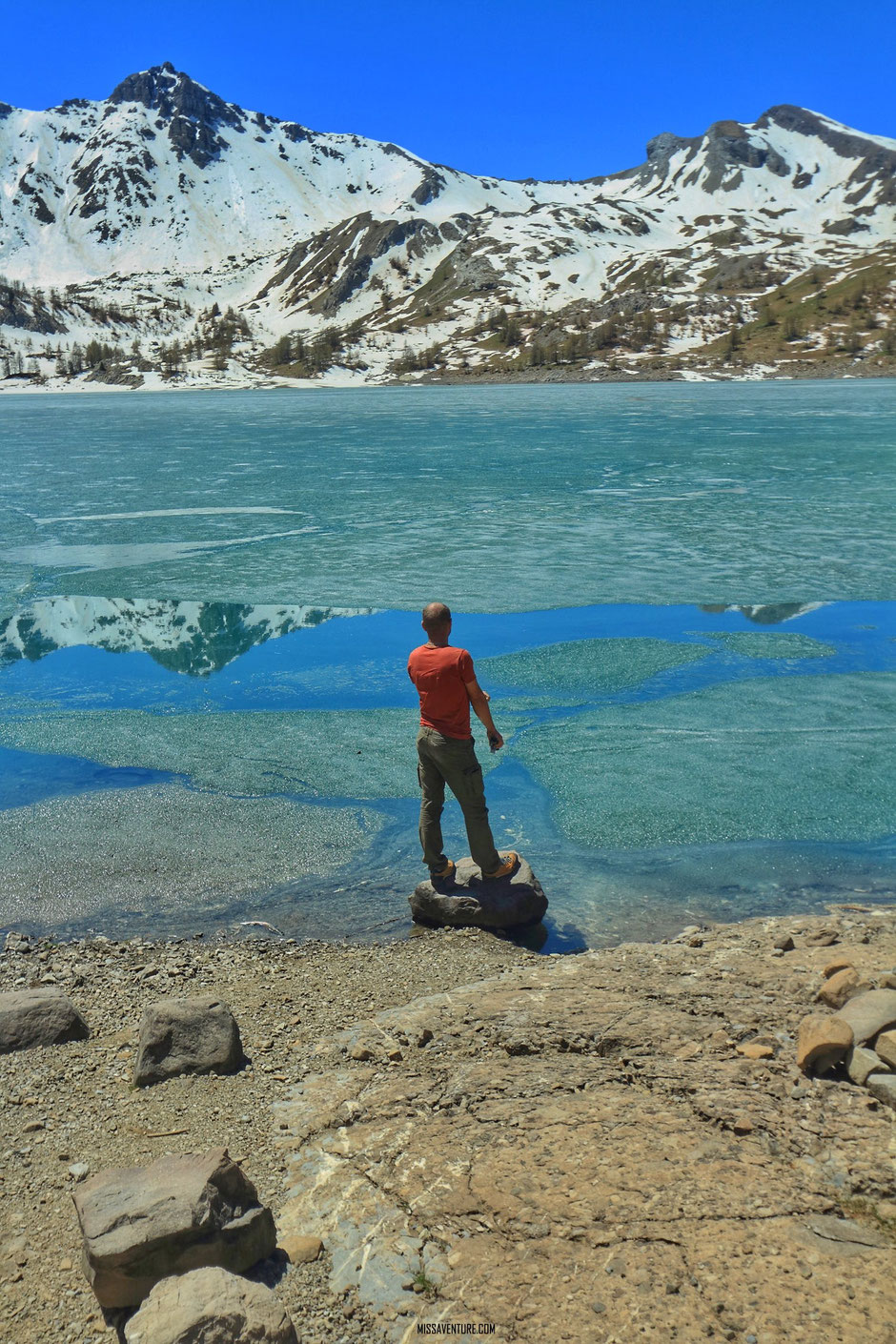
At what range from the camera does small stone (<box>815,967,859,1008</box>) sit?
5898mm

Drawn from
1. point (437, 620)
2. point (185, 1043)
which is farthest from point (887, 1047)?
point (437, 620)

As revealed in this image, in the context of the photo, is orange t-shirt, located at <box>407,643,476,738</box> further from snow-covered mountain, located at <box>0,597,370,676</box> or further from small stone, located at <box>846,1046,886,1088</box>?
snow-covered mountain, located at <box>0,597,370,676</box>

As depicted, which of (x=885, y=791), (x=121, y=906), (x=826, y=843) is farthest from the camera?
(x=885, y=791)

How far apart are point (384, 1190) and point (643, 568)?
1628cm

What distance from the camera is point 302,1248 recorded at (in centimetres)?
434

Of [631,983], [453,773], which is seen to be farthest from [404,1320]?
[453,773]

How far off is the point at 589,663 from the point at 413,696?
2625 mm

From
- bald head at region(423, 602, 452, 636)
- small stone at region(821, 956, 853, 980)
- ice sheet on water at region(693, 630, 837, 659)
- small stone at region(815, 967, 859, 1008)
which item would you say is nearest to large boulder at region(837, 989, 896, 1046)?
small stone at region(815, 967, 859, 1008)

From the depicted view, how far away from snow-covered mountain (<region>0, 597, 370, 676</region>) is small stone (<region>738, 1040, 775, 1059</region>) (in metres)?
10.3

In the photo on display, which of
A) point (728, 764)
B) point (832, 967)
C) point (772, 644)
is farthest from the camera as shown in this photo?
point (772, 644)

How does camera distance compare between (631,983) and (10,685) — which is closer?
(631,983)

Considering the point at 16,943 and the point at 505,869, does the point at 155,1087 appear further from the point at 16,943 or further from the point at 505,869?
the point at 505,869

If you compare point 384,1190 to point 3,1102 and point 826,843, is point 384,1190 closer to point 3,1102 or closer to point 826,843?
point 3,1102

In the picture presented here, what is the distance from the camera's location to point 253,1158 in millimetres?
4914
